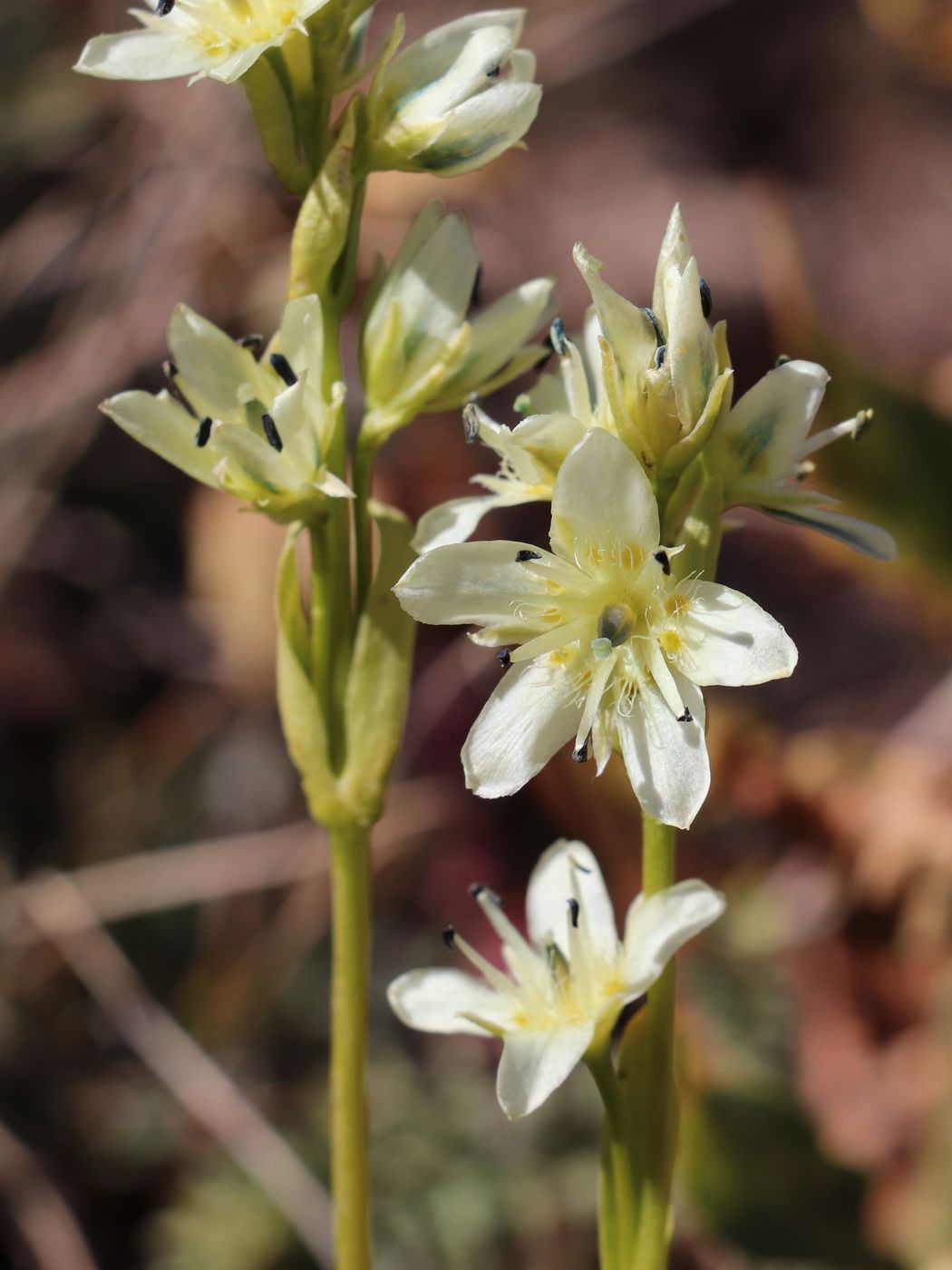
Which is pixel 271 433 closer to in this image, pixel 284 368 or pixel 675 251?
pixel 284 368

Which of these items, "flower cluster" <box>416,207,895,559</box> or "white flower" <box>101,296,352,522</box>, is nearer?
"flower cluster" <box>416,207,895,559</box>

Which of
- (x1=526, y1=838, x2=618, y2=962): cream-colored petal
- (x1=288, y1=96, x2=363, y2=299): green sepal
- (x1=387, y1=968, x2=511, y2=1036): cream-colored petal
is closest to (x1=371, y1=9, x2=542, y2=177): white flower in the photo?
(x1=288, y1=96, x2=363, y2=299): green sepal

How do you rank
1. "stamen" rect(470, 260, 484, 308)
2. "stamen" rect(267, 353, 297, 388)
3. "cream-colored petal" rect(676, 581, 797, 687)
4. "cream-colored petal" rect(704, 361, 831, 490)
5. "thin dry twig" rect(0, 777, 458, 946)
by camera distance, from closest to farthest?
"cream-colored petal" rect(676, 581, 797, 687), "cream-colored petal" rect(704, 361, 831, 490), "stamen" rect(267, 353, 297, 388), "stamen" rect(470, 260, 484, 308), "thin dry twig" rect(0, 777, 458, 946)

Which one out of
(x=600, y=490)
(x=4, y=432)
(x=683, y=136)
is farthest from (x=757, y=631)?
(x=683, y=136)

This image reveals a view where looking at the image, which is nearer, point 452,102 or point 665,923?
point 665,923

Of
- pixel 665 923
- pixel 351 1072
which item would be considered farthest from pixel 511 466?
pixel 351 1072

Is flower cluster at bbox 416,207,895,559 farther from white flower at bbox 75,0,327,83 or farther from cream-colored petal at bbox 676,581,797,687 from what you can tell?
white flower at bbox 75,0,327,83
